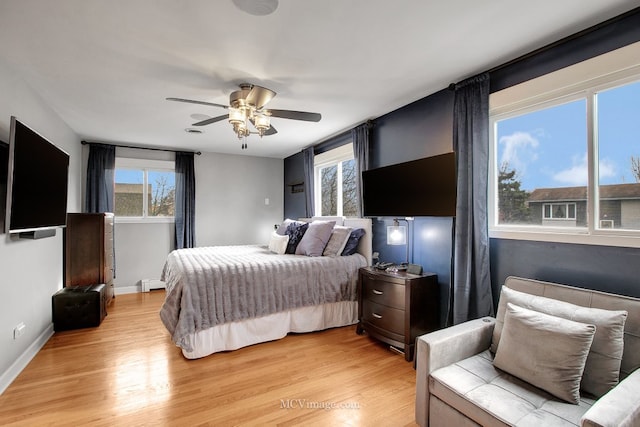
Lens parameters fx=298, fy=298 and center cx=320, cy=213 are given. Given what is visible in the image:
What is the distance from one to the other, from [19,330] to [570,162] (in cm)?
449

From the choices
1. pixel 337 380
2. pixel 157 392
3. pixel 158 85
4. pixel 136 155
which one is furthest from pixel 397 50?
pixel 136 155

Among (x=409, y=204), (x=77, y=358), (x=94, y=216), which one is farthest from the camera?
(x=94, y=216)

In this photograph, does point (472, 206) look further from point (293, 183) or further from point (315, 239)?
point (293, 183)

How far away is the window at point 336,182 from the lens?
14.1 ft

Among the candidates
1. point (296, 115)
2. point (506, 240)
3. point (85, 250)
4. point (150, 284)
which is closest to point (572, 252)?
point (506, 240)

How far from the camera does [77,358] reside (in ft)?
8.86

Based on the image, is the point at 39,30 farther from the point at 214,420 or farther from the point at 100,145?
the point at 100,145

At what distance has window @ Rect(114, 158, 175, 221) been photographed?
5.08 meters

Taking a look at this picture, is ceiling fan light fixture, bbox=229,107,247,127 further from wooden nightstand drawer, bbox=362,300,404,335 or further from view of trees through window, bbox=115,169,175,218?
view of trees through window, bbox=115,169,175,218

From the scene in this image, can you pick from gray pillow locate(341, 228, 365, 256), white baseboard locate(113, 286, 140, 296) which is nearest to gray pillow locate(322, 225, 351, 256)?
gray pillow locate(341, 228, 365, 256)

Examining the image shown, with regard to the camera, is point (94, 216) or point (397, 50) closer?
point (397, 50)

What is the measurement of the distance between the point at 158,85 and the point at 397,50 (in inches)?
83.1

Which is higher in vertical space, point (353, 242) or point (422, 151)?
point (422, 151)

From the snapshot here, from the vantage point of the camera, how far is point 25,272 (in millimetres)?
2643
